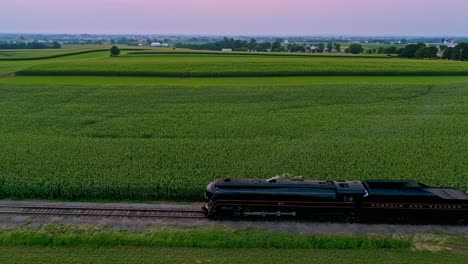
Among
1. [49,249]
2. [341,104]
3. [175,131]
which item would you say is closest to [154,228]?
[49,249]

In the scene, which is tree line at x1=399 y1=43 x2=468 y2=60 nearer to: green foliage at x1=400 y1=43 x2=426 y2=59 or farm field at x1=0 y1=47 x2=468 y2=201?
green foliage at x1=400 y1=43 x2=426 y2=59

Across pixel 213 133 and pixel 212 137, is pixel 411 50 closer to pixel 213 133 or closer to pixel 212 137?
pixel 213 133

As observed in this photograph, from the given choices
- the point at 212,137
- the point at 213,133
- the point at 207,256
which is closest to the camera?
the point at 207,256

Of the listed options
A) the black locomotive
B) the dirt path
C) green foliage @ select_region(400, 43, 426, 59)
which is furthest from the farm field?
green foliage @ select_region(400, 43, 426, 59)

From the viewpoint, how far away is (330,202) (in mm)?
18250

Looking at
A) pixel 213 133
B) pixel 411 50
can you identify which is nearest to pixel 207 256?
pixel 213 133

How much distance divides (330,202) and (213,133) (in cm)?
1609

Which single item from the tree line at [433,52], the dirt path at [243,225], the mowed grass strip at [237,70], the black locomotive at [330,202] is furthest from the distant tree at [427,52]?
the dirt path at [243,225]

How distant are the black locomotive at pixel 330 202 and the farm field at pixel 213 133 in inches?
155

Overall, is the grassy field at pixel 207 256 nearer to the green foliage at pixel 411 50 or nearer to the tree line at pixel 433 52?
the tree line at pixel 433 52

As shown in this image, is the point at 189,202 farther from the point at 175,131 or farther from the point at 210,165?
the point at 175,131

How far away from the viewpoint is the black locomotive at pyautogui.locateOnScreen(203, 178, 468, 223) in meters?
18.3

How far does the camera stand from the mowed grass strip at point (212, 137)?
23547 mm

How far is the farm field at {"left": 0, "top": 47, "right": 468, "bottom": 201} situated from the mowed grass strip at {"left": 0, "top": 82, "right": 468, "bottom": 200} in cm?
10
